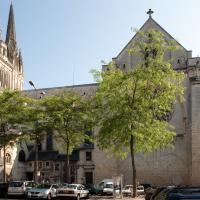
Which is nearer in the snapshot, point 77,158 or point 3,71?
point 77,158

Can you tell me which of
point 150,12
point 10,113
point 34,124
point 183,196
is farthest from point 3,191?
point 150,12

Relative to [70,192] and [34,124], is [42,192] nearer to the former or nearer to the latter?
[70,192]

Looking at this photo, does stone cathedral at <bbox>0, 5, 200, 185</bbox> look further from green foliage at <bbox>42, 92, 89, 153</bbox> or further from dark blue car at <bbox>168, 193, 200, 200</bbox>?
dark blue car at <bbox>168, 193, 200, 200</bbox>

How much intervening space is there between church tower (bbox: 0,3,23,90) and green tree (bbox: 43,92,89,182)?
39615 millimetres

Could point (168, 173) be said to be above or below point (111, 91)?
below

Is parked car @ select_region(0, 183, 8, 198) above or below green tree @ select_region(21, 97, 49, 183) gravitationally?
below

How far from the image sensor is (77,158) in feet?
229

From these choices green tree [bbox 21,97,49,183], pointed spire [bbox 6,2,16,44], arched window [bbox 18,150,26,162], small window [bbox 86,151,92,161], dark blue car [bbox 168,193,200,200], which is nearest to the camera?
dark blue car [bbox 168,193,200,200]

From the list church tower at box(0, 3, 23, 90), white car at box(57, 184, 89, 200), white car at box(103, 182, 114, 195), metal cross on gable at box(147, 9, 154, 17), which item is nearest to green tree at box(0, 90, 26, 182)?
white car at box(103, 182, 114, 195)

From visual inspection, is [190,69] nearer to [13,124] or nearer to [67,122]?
[67,122]

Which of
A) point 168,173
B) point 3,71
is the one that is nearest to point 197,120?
point 168,173

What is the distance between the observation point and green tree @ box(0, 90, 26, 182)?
4459 centimetres

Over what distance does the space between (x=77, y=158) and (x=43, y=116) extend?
84.3ft

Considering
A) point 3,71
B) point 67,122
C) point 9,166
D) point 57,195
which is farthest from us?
point 3,71
